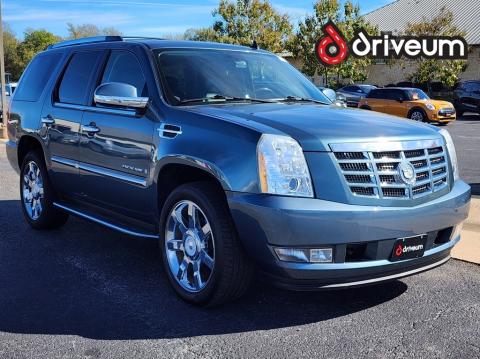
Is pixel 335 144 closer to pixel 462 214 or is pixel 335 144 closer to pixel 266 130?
pixel 266 130

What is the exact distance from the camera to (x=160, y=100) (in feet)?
14.4

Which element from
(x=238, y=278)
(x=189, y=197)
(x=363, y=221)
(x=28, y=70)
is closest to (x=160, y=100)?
(x=189, y=197)

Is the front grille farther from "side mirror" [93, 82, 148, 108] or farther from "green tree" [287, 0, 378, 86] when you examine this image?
"green tree" [287, 0, 378, 86]

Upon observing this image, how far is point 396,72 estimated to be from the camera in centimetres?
4384

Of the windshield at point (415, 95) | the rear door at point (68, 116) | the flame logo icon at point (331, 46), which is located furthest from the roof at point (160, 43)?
the flame logo icon at point (331, 46)

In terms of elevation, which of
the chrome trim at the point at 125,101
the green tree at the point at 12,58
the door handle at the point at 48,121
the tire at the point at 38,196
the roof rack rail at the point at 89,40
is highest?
the roof rack rail at the point at 89,40

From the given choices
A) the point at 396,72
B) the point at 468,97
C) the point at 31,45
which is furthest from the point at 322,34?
the point at 31,45

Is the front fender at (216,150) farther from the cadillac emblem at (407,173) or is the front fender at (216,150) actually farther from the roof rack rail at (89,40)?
the roof rack rail at (89,40)

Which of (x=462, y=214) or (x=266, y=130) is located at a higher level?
(x=266, y=130)

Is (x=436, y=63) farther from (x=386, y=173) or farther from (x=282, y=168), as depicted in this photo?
(x=282, y=168)

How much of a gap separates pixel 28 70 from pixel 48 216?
1.74m

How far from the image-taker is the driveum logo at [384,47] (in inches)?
1420

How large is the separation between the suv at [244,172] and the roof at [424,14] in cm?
3943

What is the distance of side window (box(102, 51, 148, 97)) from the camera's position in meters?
4.70
